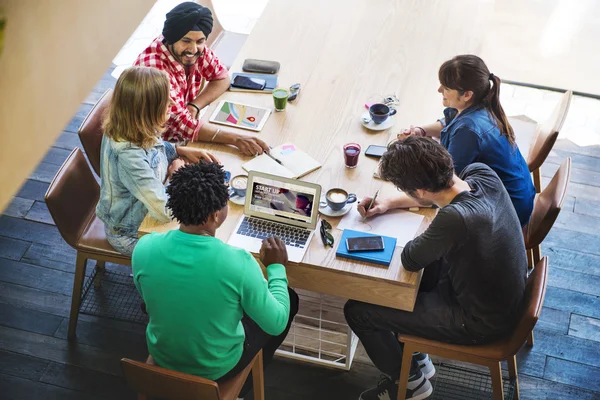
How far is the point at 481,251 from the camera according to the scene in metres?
2.46

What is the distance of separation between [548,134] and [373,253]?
1.13m

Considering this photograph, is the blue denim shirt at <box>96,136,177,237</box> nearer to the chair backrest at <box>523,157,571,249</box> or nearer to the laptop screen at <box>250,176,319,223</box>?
the laptop screen at <box>250,176,319,223</box>

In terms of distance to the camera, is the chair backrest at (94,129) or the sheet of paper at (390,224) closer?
the sheet of paper at (390,224)

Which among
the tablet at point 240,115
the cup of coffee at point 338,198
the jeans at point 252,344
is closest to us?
the jeans at point 252,344

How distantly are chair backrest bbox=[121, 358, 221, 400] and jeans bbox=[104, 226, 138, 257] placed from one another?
811 millimetres

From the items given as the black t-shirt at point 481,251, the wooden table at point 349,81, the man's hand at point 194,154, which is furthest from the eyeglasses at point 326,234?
the man's hand at point 194,154

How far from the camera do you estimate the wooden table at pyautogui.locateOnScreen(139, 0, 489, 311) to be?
264 centimetres

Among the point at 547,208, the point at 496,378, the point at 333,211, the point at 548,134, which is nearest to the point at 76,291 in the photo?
the point at 333,211

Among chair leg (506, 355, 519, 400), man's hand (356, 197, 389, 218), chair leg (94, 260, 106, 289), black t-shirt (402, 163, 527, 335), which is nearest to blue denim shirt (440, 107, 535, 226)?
black t-shirt (402, 163, 527, 335)

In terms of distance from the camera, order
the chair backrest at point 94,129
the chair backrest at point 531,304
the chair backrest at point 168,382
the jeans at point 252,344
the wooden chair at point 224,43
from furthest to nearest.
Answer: the wooden chair at point 224,43
the chair backrest at point 94,129
the jeans at point 252,344
the chair backrest at point 531,304
the chair backrest at point 168,382

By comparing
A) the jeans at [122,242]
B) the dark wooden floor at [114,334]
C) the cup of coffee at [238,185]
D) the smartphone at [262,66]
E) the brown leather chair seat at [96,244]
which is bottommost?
the dark wooden floor at [114,334]

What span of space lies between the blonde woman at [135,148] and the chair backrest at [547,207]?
150 centimetres

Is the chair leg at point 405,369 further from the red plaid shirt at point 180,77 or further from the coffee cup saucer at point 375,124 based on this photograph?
the red plaid shirt at point 180,77

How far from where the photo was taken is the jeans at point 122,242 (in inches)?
A: 118
